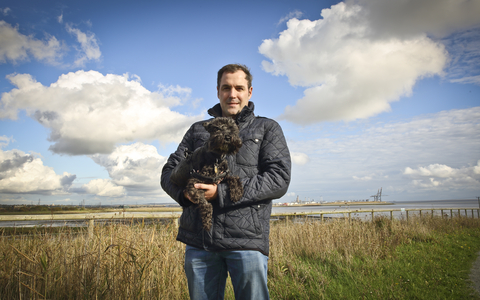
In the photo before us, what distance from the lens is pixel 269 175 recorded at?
2131mm

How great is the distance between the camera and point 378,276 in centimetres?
556

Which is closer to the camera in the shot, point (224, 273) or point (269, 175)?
point (269, 175)

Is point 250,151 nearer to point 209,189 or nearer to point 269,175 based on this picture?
point 269,175

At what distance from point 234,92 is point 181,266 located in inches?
141

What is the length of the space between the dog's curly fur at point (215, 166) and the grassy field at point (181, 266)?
5.07 feet

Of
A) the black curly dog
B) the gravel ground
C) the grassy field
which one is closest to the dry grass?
the grassy field

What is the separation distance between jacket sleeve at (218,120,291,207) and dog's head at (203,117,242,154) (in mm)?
291

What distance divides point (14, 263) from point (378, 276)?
709 centimetres

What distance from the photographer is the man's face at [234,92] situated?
2551mm

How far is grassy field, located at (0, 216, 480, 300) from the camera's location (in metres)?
3.30

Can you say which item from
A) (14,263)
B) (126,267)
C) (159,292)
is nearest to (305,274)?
(159,292)

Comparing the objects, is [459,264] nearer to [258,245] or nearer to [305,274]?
[305,274]

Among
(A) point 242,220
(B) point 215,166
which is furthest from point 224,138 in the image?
(A) point 242,220

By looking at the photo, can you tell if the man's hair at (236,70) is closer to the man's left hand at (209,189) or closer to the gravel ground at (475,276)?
the man's left hand at (209,189)
